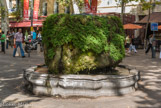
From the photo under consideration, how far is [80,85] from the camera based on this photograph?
5555 mm

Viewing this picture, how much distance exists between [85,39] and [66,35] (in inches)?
19.1

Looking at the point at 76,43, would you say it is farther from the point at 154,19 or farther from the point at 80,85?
the point at 154,19

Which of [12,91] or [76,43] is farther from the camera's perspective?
[12,91]

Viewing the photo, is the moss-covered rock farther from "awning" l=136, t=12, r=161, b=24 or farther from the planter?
"awning" l=136, t=12, r=161, b=24

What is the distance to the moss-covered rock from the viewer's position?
19.5ft

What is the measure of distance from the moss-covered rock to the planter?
0.47m

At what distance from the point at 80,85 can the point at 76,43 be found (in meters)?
1.05

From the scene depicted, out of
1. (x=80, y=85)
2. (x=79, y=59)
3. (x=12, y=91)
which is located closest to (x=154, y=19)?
(x=79, y=59)

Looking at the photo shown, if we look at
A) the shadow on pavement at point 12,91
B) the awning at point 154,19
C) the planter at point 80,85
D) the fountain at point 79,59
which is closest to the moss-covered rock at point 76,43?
the fountain at point 79,59

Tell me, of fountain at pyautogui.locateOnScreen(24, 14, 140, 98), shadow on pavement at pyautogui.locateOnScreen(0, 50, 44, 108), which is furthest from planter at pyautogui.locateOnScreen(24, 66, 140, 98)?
shadow on pavement at pyautogui.locateOnScreen(0, 50, 44, 108)

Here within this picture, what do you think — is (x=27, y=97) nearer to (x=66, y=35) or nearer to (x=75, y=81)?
(x=75, y=81)

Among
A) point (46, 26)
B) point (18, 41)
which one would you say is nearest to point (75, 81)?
point (46, 26)

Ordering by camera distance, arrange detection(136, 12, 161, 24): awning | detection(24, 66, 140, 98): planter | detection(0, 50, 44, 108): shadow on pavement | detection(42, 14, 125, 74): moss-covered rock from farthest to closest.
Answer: detection(136, 12, 161, 24): awning
detection(42, 14, 125, 74): moss-covered rock
detection(24, 66, 140, 98): planter
detection(0, 50, 44, 108): shadow on pavement

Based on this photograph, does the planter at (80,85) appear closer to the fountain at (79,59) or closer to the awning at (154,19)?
the fountain at (79,59)
